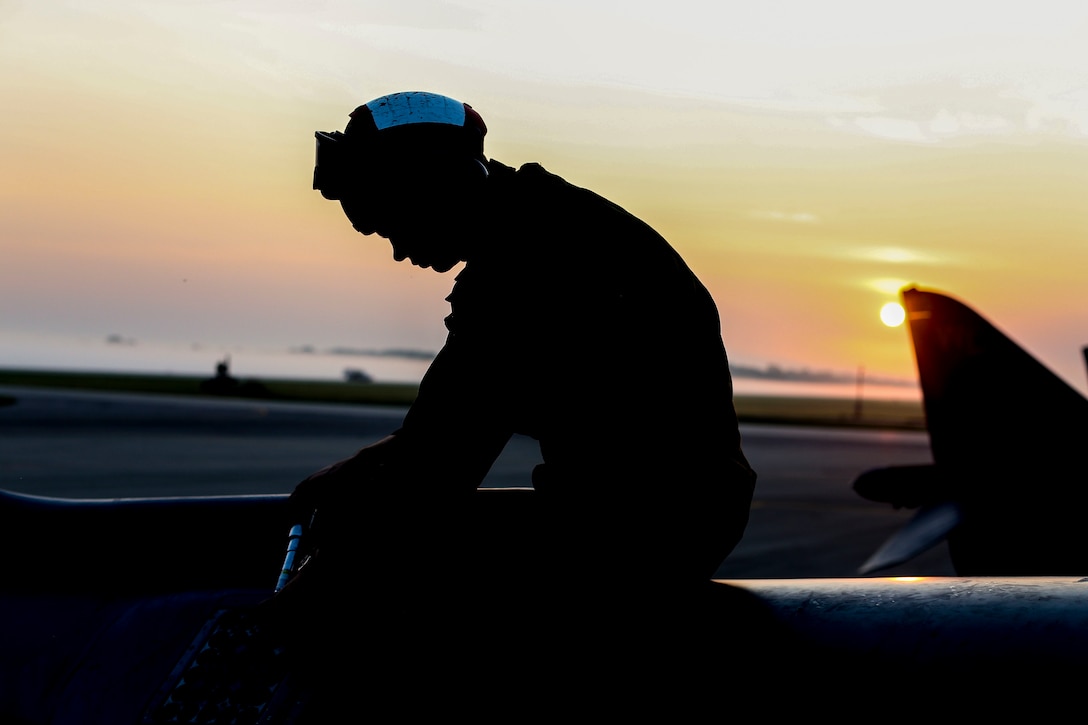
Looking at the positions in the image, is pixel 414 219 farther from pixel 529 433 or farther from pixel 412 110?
pixel 529 433

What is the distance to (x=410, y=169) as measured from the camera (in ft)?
6.31

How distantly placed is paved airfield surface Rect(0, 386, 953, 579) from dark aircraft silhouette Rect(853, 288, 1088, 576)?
245 cm

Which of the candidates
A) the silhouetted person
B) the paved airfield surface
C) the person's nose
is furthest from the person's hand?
the paved airfield surface

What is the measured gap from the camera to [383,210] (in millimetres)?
1974

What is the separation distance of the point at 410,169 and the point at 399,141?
6 cm

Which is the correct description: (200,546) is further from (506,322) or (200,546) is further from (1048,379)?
(1048,379)

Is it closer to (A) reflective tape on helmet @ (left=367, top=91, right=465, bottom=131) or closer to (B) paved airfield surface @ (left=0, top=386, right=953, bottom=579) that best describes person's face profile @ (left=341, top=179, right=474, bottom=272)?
(A) reflective tape on helmet @ (left=367, top=91, right=465, bottom=131)

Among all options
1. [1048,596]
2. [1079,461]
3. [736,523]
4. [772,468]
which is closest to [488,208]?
[736,523]

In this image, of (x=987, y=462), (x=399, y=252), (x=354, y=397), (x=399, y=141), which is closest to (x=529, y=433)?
(x=399, y=252)

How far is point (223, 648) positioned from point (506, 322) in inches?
39.6

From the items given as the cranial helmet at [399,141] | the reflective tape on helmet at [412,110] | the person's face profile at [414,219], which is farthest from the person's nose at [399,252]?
the reflective tape on helmet at [412,110]

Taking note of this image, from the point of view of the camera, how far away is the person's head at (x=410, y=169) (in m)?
1.90

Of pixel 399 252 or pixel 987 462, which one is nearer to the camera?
pixel 399 252

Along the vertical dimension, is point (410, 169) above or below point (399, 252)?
above
